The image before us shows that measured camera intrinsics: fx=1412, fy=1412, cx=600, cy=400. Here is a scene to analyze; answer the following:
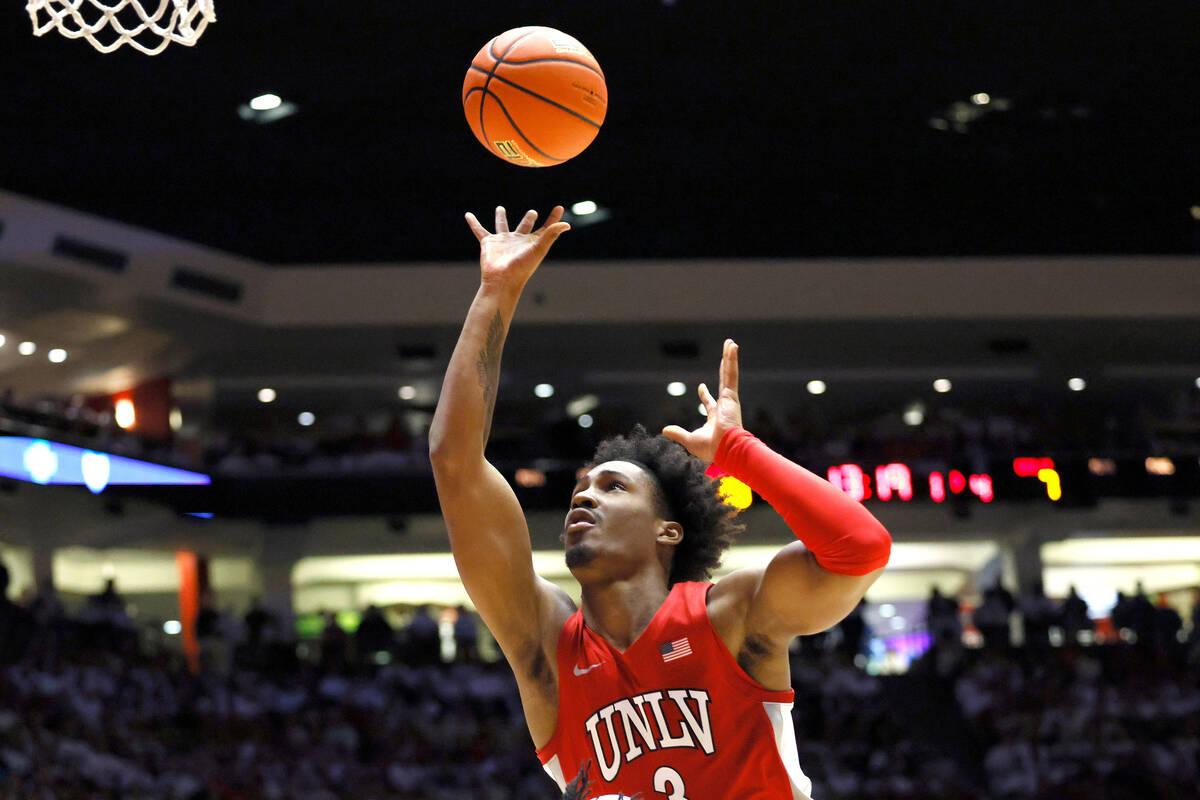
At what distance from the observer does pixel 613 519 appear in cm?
308

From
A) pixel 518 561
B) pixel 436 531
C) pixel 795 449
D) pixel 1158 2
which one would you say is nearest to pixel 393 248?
pixel 436 531

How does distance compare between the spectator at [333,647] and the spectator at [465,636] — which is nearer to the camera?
the spectator at [333,647]

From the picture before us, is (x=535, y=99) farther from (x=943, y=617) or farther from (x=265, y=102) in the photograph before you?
(x=943, y=617)

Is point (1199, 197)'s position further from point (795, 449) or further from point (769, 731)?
point (769, 731)

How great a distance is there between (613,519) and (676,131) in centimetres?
970

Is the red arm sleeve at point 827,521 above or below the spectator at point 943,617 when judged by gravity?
below

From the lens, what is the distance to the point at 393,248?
15289 mm

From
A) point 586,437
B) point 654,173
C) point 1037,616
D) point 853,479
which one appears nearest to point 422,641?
point 586,437

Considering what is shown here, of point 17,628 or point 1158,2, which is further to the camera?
point 17,628

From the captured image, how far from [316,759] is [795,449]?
6636mm

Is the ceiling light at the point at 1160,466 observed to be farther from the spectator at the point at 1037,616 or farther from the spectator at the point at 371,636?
the spectator at the point at 371,636

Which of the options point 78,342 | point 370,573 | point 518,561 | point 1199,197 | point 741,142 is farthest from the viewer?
point 370,573

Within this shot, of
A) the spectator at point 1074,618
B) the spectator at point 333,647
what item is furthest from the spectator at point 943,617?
the spectator at point 333,647

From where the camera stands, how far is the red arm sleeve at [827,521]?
257 centimetres
